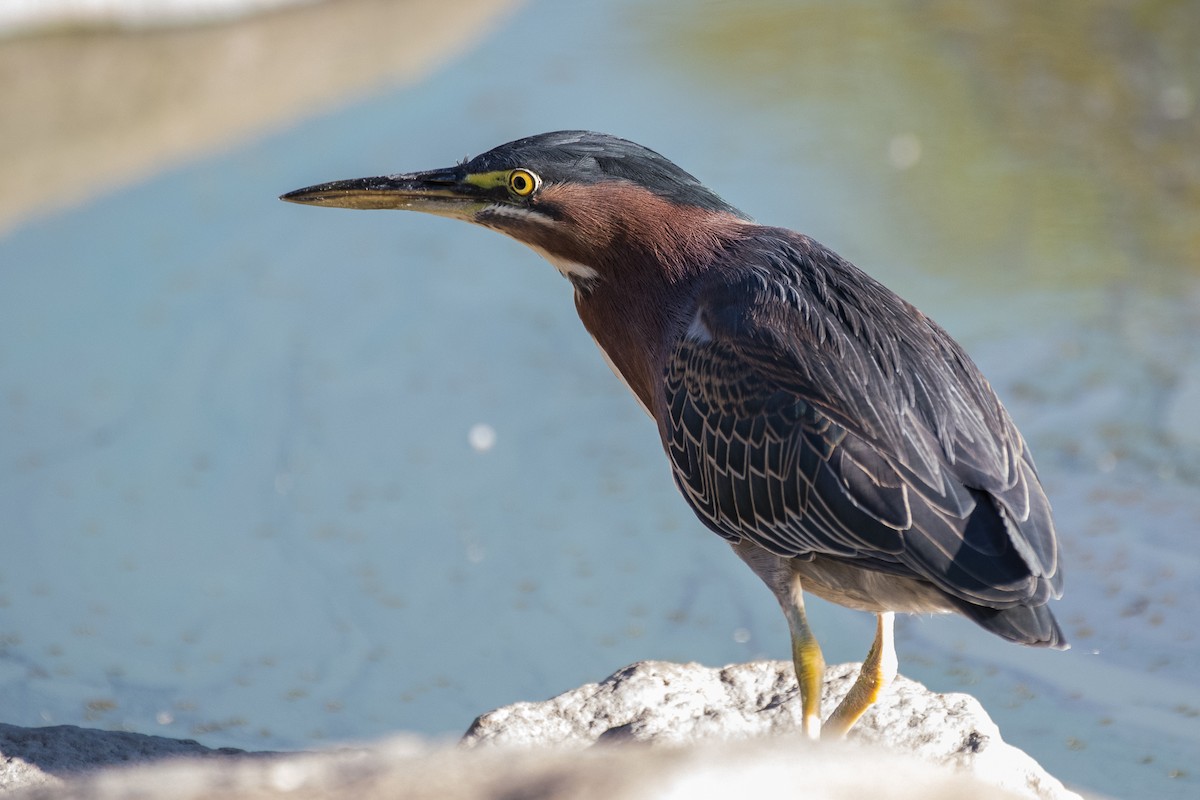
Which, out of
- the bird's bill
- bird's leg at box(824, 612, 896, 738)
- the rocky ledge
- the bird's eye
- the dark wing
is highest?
the bird's bill

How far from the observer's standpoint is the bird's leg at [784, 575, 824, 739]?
11.2ft

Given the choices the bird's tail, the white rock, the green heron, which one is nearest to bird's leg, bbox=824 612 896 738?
the green heron

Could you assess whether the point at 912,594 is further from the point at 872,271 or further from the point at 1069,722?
the point at 872,271

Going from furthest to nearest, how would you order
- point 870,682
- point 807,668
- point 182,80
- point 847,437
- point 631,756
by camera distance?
point 182,80 < point 870,682 < point 807,668 < point 847,437 < point 631,756

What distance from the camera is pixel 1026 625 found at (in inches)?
120

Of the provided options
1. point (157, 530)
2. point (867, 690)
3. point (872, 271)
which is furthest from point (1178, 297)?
point (157, 530)

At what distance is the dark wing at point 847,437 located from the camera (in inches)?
123

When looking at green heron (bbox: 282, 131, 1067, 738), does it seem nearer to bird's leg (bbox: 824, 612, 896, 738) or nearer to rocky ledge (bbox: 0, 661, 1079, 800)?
bird's leg (bbox: 824, 612, 896, 738)

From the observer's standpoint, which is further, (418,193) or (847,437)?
(418,193)

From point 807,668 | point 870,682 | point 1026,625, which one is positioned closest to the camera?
point 1026,625

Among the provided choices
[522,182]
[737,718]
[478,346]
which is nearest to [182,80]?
[478,346]

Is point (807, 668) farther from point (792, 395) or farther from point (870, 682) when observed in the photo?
point (792, 395)

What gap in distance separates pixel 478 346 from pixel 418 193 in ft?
8.39

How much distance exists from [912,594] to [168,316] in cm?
446
